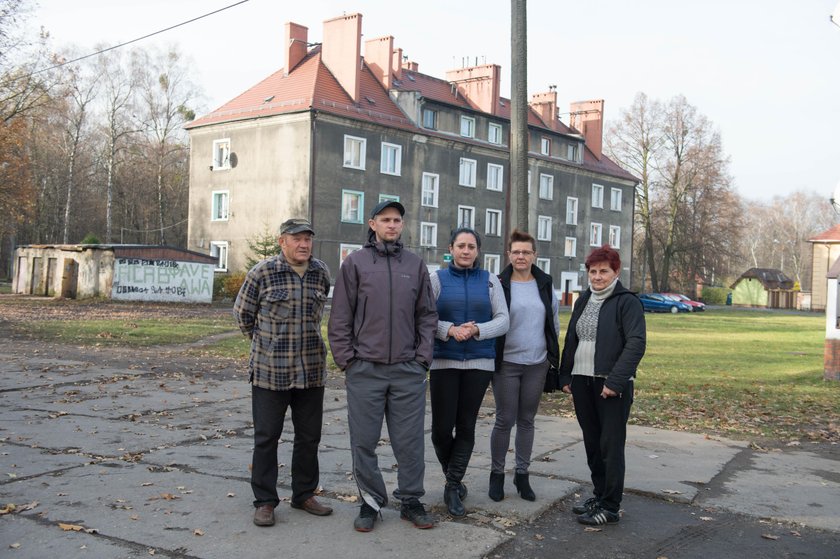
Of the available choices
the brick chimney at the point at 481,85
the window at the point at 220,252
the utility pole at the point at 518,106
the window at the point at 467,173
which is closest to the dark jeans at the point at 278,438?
the utility pole at the point at 518,106

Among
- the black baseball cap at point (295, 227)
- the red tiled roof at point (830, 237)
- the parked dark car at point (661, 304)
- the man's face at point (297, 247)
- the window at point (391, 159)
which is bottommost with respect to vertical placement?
the parked dark car at point (661, 304)

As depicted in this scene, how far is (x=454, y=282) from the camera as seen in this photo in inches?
231

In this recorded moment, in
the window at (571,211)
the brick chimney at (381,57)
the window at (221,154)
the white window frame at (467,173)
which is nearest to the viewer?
the window at (221,154)

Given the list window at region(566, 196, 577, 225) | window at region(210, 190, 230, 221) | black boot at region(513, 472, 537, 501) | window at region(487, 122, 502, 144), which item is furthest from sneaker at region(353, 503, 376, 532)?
window at region(566, 196, 577, 225)

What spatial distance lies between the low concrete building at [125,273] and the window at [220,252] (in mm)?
6076

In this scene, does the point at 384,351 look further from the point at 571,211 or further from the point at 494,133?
the point at 571,211

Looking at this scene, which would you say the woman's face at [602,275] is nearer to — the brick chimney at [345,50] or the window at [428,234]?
the brick chimney at [345,50]

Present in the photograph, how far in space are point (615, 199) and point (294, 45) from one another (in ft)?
91.3

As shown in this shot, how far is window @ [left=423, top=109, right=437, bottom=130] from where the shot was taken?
46.7 metres

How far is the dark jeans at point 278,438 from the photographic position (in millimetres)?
5453

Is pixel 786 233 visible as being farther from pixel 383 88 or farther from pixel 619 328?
pixel 619 328

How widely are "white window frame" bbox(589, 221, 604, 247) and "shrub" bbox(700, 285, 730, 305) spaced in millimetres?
23385

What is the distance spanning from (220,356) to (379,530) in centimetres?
1211

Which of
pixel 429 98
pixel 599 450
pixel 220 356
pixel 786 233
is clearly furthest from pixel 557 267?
pixel 786 233
